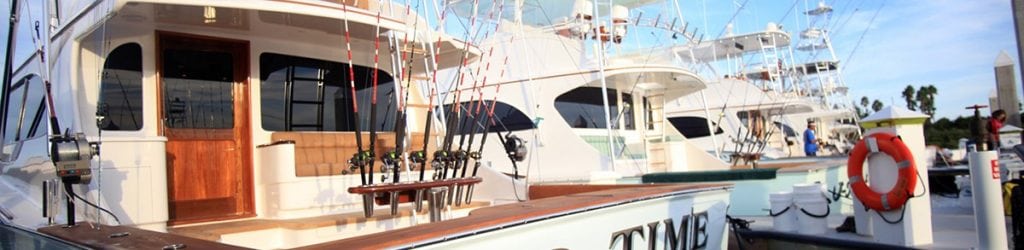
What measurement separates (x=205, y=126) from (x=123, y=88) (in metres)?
0.61

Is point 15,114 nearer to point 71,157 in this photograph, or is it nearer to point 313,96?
point 313,96

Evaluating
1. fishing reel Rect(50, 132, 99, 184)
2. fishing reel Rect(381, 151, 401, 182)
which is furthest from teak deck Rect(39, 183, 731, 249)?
fishing reel Rect(381, 151, 401, 182)

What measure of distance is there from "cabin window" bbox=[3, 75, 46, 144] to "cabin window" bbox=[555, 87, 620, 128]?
8.94m

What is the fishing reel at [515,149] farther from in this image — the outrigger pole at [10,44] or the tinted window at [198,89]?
the outrigger pole at [10,44]

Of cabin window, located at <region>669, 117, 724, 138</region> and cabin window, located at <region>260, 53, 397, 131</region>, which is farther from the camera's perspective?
cabin window, located at <region>669, 117, 724, 138</region>

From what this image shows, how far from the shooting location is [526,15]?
19.7 m

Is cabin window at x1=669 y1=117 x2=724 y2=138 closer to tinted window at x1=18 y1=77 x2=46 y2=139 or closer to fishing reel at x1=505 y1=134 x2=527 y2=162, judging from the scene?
fishing reel at x1=505 y1=134 x2=527 y2=162

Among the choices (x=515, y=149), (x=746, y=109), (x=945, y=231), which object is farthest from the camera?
(x=746, y=109)

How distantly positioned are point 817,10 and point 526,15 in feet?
57.2

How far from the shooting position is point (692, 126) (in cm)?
2309

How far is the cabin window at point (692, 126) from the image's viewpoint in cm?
2305

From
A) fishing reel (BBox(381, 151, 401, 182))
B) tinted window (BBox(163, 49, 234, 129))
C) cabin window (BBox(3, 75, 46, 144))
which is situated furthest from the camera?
cabin window (BBox(3, 75, 46, 144))

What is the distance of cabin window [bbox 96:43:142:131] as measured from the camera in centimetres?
486

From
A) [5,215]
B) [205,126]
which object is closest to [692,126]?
[205,126]
